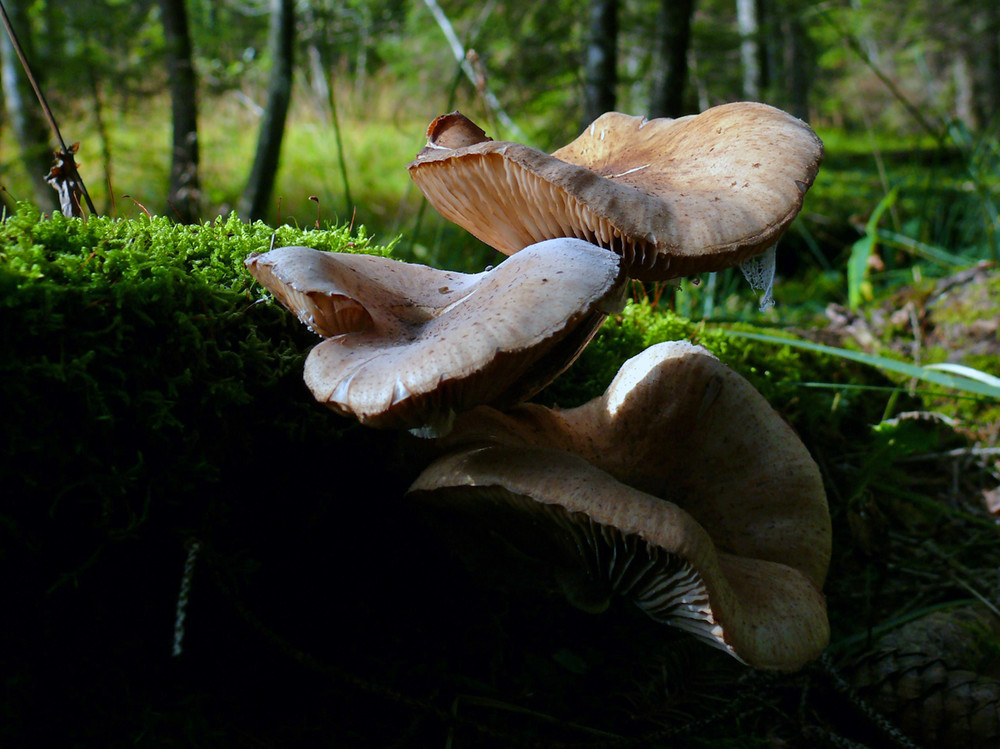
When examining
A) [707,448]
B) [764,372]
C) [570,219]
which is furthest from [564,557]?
[764,372]

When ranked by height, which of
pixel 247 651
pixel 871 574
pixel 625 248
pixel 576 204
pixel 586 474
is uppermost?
pixel 576 204

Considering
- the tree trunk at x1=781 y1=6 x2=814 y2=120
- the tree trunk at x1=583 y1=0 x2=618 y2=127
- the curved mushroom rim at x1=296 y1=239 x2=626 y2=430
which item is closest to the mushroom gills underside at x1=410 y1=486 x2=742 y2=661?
the curved mushroom rim at x1=296 y1=239 x2=626 y2=430

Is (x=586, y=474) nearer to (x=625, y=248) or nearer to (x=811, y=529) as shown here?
(x=625, y=248)

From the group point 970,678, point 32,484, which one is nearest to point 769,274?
point 970,678

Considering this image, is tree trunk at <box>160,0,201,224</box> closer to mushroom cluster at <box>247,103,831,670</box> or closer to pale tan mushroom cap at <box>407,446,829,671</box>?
mushroom cluster at <box>247,103,831,670</box>

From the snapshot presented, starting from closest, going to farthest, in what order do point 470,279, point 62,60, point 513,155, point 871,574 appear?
point 513,155 → point 470,279 → point 871,574 → point 62,60

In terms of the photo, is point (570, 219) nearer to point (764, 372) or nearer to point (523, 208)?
point (523, 208)
